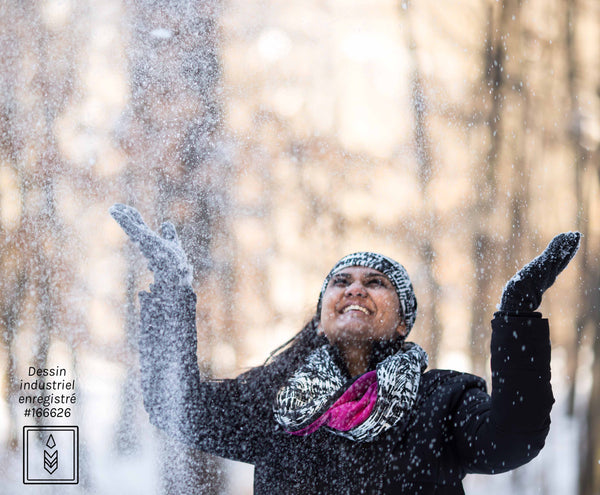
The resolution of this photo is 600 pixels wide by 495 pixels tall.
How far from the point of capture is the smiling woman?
1.01 m

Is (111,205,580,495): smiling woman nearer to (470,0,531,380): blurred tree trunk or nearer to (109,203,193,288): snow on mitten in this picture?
(109,203,193,288): snow on mitten

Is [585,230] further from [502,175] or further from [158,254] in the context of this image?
[158,254]

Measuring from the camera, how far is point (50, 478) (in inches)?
74.2

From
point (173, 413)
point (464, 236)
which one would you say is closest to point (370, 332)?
point (173, 413)

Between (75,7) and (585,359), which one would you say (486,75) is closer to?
(585,359)

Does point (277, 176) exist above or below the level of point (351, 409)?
above

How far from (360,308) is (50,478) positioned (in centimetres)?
120

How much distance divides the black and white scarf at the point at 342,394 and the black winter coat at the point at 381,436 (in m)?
0.04

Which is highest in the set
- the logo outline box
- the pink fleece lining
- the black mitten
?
the black mitten

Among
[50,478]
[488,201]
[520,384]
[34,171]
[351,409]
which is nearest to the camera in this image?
[520,384]


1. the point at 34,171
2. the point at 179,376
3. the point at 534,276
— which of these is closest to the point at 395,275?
the point at 534,276

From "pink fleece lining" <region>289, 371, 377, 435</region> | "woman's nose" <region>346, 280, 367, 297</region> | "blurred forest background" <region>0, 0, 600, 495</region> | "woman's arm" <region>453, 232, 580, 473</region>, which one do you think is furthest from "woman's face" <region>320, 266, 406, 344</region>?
"blurred forest background" <region>0, 0, 600, 495</region>

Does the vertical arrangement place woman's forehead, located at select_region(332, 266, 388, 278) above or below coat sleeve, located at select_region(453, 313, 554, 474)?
above

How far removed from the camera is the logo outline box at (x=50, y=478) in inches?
72.7
